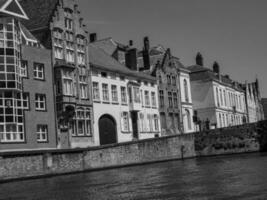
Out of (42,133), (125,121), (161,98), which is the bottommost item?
(42,133)

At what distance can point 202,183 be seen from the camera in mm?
23422

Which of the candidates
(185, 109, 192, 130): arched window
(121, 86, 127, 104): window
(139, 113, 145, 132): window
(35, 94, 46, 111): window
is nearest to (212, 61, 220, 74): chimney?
(185, 109, 192, 130): arched window

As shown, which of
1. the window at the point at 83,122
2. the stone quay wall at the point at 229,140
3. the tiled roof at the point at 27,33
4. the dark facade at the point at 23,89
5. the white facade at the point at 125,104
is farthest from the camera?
the stone quay wall at the point at 229,140

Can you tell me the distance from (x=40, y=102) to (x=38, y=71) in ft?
9.27

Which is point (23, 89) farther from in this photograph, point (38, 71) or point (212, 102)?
point (212, 102)

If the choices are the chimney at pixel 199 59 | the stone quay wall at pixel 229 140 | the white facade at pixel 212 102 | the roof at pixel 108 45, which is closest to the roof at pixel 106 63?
the roof at pixel 108 45

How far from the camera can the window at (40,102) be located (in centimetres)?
4393

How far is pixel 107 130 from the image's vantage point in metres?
53.2

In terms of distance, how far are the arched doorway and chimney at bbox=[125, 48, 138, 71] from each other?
38.8ft

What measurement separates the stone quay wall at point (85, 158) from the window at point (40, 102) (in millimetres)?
5651

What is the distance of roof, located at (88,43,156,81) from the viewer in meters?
53.9

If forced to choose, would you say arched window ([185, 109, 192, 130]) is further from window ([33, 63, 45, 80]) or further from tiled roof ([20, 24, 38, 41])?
tiled roof ([20, 24, 38, 41])

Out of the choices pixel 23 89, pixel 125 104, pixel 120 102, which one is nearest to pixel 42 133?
pixel 23 89

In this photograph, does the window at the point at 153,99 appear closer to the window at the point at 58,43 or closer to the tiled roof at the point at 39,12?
the window at the point at 58,43
